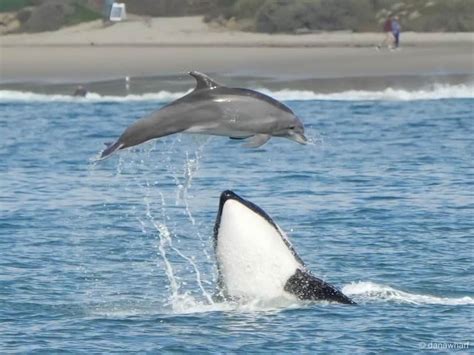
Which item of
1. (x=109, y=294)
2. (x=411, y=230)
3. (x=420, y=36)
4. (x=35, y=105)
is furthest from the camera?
(x=420, y=36)

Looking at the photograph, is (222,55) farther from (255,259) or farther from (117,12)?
(255,259)

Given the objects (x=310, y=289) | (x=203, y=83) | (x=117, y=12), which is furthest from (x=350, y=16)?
(x=203, y=83)

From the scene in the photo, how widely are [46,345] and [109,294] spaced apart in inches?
90.0

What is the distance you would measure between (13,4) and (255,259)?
52.6 metres

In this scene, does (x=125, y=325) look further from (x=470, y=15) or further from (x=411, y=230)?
(x=470, y=15)

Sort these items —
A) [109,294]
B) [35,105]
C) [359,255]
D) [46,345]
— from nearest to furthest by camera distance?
[46,345]
[109,294]
[359,255]
[35,105]

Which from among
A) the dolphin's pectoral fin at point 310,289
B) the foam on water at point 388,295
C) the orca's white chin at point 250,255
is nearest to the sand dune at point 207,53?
the foam on water at point 388,295

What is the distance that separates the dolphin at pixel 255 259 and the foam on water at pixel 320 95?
2682cm

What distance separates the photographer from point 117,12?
5991 cm

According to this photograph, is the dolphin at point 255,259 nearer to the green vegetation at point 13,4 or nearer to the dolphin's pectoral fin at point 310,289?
the dolphin's pectoral fin at point 310,289

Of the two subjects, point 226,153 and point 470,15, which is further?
point 470,15

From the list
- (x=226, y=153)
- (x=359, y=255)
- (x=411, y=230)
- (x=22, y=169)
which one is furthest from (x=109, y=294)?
(x=226, y=153)

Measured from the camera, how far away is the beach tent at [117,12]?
59.1 metres

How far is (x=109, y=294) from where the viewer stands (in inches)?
640
